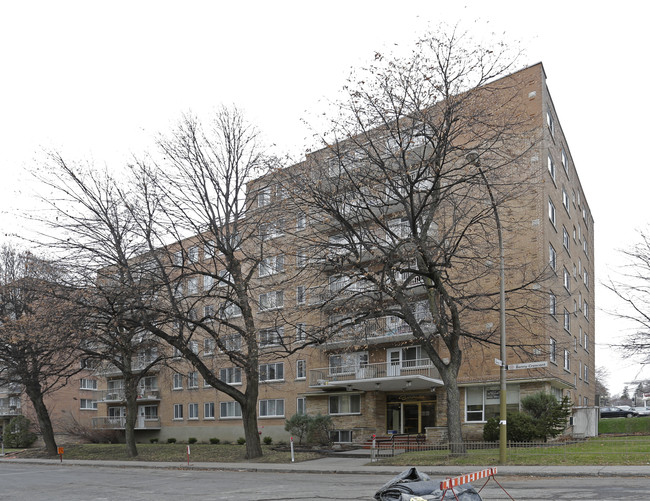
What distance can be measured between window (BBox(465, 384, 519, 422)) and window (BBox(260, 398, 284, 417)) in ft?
46.4

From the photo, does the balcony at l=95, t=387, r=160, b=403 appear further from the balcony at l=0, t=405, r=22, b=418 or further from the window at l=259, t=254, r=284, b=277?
the window at l=259, t=254, r=284, b=277

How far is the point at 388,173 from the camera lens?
20672mm

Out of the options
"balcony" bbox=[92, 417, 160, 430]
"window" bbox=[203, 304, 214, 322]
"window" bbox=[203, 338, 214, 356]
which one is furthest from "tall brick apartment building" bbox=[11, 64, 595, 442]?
"balcony" bbox=[92, 417, 160, 430]

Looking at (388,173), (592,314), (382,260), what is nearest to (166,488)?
(382,260)

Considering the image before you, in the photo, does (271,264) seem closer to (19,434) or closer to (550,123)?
(550,123)

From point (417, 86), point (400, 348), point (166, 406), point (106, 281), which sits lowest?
point (166, 406)

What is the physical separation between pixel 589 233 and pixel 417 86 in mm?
36605

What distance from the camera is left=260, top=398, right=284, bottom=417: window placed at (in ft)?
135

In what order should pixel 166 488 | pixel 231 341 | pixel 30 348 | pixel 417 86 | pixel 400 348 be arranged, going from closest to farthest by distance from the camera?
1. pixel 166 488
2. pixel 417 86
3. pixel 231 341
4. pixel 30 348
5. pixel 400 348

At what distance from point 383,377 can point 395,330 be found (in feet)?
8.32

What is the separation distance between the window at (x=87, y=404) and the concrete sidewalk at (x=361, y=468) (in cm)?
3585

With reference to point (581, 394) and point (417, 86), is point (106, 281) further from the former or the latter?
point (581, 394)

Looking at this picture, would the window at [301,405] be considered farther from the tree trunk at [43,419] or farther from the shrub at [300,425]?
the tree trunk at [43,419]

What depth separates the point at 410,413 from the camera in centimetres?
3541
